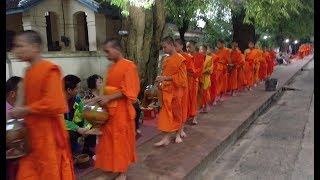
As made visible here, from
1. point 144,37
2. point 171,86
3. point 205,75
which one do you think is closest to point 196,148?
point 171,86

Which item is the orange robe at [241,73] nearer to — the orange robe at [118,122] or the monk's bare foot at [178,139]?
the monk's bare foot at [178,139]

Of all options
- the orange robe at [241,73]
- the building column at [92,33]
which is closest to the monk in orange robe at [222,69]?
the orange robe at [241,73]

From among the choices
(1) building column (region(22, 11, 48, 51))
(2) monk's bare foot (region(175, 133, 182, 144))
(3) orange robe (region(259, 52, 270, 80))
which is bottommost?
(2) monk's bare foot (region(175, 133, 182, 144))

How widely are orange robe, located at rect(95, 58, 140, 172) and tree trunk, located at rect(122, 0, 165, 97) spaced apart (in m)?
4.22

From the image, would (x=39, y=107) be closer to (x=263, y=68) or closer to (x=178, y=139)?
(x=178, y=139)

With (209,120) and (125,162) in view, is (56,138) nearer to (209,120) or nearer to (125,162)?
(125,162)

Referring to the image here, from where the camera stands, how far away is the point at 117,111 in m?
4.20

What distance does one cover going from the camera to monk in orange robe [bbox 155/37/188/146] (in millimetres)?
5691

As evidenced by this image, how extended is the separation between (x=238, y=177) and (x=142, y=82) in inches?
155

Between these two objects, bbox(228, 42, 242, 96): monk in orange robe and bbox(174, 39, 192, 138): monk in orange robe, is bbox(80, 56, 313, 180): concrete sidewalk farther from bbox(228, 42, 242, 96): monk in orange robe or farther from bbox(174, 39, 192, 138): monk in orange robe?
bbox(228, 42, 242, 96): monk in orange robe

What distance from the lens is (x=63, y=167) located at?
330 centimetres

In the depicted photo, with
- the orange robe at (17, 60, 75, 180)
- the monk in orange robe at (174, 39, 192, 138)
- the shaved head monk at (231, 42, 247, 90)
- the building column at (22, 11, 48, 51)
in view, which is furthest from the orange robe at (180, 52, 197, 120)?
the building column at (22, 11, 48, 51)

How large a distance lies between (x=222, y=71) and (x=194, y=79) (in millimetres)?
3743

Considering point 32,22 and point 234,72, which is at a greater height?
point 32,22
